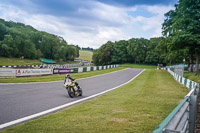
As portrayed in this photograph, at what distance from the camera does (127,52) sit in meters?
116

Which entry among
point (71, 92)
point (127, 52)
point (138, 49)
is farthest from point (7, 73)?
point (127, 52)

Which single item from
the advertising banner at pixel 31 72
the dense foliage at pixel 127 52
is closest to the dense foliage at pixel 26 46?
the dense foliage at pixel 127 52

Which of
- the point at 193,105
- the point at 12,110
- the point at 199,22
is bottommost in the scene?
the point at 12,110

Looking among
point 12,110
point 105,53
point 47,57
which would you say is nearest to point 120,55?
point 105,53

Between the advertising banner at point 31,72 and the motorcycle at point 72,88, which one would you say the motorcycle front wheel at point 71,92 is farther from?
the advertising banner at point 31,72

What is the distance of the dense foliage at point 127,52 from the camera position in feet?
357

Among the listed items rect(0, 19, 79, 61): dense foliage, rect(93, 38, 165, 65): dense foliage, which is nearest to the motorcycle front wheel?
rect(0, 19, 79, 61): dense foliage

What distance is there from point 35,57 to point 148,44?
2386 inches

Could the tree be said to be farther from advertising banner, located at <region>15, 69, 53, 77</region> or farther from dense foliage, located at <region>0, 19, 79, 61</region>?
advertising banner, located at <region>15, 69, 53, 77</region>

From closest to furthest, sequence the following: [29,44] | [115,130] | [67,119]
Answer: [115,130] → [67,119] → [29,44]

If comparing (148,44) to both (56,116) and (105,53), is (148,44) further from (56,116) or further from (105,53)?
(56,116)

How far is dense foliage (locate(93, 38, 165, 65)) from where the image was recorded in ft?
357

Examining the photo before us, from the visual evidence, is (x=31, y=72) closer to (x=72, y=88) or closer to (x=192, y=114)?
(x=72, y=88)

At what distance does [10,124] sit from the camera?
5816 mm
